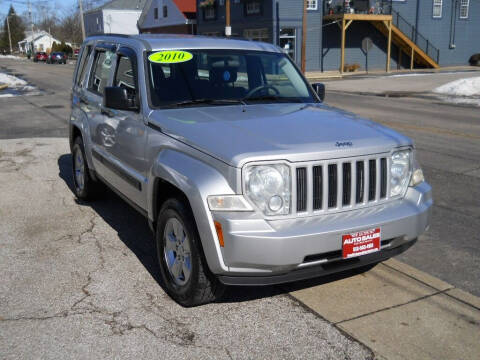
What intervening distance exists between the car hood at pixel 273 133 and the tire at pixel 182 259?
525 mm

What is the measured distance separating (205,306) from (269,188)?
1140mm

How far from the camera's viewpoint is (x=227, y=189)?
3.49m

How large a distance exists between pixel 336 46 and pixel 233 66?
3596 cm

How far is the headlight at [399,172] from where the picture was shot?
13.1ft

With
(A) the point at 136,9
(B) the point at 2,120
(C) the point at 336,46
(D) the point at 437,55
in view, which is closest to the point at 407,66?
(D) the point at 437,55

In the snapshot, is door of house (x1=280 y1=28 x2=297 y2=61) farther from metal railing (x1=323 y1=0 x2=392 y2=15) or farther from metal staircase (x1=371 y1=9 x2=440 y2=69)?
metal staircase (x1=371 y1=9 x2=440 y2=69)

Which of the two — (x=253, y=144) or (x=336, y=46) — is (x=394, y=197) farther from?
(x=336, y=46)

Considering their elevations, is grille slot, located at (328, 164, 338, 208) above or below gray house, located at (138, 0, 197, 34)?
below

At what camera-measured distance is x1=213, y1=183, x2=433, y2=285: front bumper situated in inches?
134

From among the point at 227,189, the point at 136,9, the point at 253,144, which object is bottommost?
the point at 227,189

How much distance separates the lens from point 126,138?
4961 millimetres

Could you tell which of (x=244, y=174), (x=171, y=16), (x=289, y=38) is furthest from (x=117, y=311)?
(x=171, y=16)

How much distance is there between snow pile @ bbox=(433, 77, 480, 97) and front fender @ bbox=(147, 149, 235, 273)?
20.4 metres

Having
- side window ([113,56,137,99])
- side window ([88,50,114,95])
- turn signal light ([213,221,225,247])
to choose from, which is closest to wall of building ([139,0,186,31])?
side window ([88,50,114,95])
